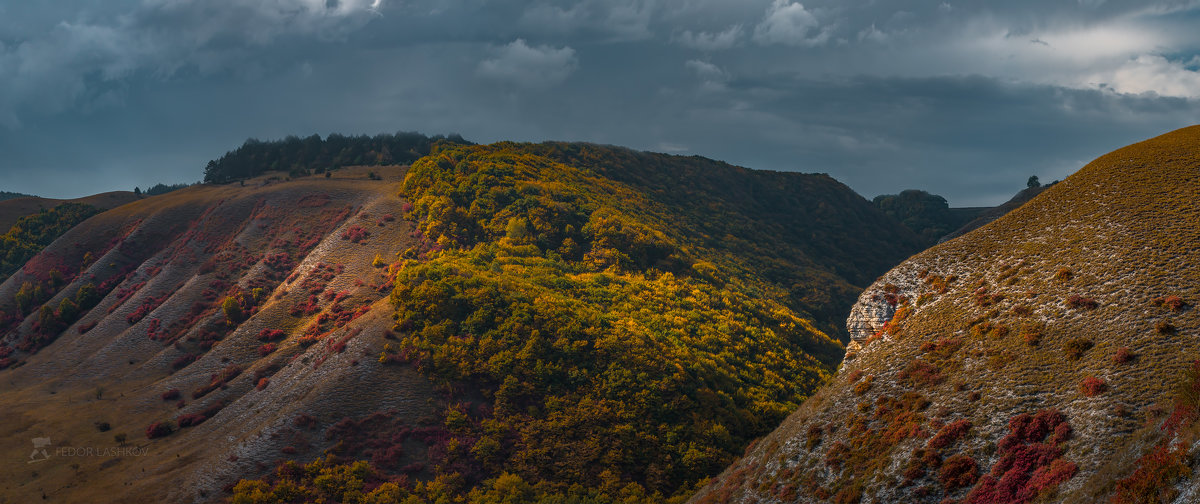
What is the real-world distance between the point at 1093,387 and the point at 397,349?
72807mm

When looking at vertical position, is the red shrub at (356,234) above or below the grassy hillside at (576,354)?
above

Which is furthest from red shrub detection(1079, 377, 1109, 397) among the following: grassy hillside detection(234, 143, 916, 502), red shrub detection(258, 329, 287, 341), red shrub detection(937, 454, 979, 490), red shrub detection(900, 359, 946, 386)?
red shrub detection(258, 329, 287, 341)

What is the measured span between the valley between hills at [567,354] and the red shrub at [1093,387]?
0.10 metres

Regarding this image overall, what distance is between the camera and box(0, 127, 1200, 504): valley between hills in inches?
1517

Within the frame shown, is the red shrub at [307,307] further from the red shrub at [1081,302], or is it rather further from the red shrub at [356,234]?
the red shrub at [1081,302]

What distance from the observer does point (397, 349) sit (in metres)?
87.4

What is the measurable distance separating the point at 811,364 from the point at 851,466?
73.0 metres

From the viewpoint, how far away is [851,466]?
43375 millimetres

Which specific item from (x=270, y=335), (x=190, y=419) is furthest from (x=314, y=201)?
(x=190, y=419)

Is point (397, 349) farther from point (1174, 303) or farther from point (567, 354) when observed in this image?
point (1174, 303)

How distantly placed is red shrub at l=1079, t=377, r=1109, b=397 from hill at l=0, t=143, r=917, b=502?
1703 inches

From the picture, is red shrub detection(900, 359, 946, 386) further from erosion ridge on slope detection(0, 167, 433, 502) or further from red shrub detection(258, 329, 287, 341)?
red shrub detection(258, 329, 287, 341)

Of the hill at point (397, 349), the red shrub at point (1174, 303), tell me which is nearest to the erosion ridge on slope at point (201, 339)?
the hill at point (397, 349)

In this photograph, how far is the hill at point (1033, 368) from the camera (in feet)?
104
